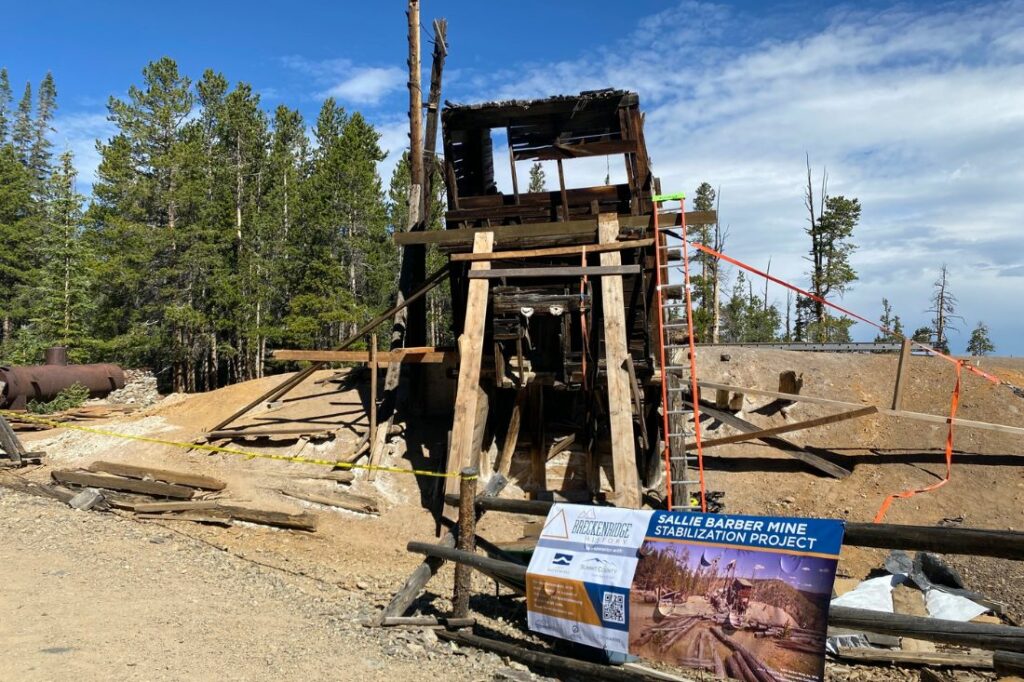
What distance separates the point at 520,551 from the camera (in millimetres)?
9203

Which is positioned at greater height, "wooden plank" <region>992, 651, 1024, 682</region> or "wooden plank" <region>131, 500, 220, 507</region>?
"wooden plank" <region>992, 651, 1024, 682</region>

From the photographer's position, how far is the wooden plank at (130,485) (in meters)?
11.8

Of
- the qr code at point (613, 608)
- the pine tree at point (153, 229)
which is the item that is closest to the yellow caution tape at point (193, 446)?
the qr code at point (613, 608)

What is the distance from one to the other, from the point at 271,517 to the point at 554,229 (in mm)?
6409

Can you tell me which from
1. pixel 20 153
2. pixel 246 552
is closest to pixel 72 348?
pixel 246 552

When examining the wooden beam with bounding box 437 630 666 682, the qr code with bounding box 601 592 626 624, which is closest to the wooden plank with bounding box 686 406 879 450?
the wooden beam with bounding box 437 630 666 682

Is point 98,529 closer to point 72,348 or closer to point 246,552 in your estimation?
point 246,552

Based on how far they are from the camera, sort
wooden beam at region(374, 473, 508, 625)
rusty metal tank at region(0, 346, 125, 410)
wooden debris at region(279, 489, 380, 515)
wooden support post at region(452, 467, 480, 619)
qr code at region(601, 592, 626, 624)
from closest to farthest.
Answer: qr code at region(601, 592, 626, 624) → wooden support post at region(452, 467, 480, 619) → wooden beam at region(374, 473, 508, 625) → wooden debris at region(279, 489, 380, 515) → rusty metal tank at region(0, 346, 125, 410)

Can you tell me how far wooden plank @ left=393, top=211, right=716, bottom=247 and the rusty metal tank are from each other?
13404mm

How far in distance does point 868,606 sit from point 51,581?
888 cm

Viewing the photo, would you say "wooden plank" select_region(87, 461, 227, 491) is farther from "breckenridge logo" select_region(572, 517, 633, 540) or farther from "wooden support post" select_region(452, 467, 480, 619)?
"breckenridge logo" select_region(572, 517, 633, 540)

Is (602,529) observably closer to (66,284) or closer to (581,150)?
(581,150)

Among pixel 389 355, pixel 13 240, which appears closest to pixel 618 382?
pixel 389 355

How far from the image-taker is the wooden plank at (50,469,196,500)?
38.7 ft
